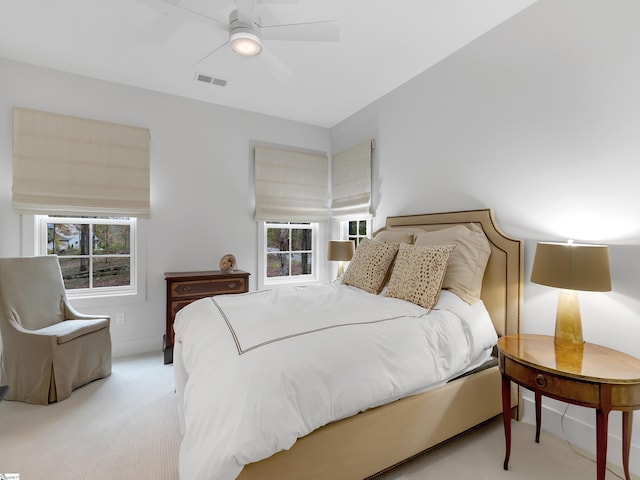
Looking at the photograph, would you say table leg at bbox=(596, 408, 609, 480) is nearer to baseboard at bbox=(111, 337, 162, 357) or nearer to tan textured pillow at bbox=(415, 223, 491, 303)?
tan textured pillow at bbox=(415, 223, 491, 303)

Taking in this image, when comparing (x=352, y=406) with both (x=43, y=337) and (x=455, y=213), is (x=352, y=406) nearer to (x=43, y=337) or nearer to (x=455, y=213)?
(x=455, y=213)

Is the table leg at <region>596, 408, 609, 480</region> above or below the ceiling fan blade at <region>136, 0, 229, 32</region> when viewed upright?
below

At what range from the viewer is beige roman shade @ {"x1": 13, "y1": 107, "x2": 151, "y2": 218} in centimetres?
274

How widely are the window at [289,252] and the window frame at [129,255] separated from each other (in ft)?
4.82

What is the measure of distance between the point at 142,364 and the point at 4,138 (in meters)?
2.48

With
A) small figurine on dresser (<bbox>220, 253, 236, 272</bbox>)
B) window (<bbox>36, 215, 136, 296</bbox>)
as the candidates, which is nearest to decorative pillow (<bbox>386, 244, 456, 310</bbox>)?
small figurine on dresser (<bbox>220, 253, 236, 272</bbox>)

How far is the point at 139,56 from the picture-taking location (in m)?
2.64

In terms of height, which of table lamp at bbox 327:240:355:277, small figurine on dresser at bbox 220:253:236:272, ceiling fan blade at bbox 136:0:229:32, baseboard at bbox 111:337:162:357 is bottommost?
baseboard at bbox 111:337:162:357

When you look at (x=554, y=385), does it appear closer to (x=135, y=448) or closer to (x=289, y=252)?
(x=135, y=448)

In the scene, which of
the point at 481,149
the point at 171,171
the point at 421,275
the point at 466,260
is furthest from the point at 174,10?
the point at 466,260

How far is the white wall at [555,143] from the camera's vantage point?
64.3 inches

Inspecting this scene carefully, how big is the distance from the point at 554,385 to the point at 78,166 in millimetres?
4092

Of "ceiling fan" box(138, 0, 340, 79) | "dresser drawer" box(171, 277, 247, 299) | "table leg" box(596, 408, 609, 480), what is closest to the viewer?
"table leg" box(596, 408, 609, 480)

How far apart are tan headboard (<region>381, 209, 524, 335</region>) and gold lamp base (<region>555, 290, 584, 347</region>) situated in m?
0.41
